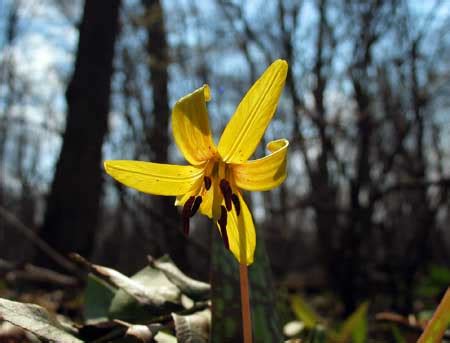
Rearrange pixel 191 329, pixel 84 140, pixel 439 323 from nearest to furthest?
pixel 439 323, pixel 191 329, pixel 84 140

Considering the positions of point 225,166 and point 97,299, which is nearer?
point 225,166

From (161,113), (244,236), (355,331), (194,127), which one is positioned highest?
(161,113)

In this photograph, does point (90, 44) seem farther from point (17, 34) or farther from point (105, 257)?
point (17, 34)

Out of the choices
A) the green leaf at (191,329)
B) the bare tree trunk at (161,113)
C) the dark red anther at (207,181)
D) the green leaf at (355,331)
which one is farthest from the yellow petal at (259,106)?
the bare tree trunk at (161,113)

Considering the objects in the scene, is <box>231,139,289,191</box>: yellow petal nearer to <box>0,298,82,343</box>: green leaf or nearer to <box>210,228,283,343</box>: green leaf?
<box>210,228,283,343</box>: green leaf

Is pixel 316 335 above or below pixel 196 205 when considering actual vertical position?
below

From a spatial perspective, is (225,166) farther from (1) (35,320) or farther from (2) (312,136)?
(2) (312,136)

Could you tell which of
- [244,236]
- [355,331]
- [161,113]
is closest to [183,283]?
→ [244,236]
